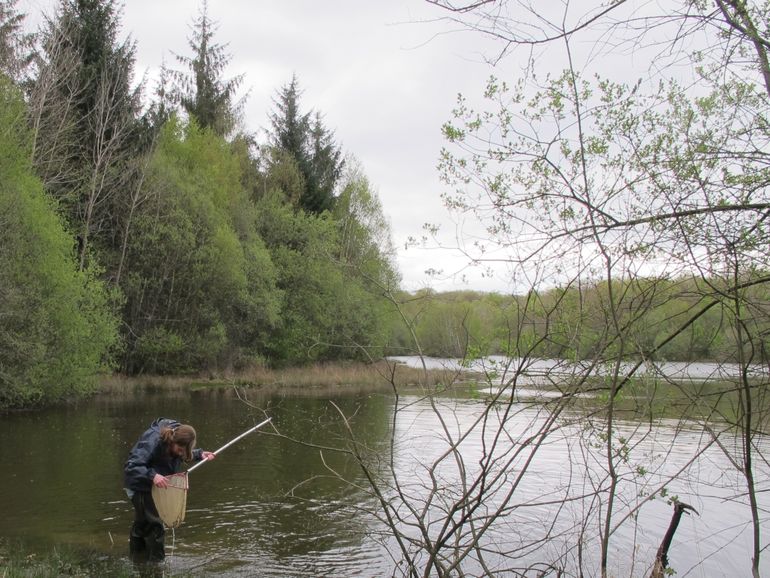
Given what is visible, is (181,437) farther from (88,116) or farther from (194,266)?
(88,116)

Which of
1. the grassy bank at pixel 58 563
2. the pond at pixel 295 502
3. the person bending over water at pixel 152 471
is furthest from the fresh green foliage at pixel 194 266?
the person bending over water at pixel 152 471

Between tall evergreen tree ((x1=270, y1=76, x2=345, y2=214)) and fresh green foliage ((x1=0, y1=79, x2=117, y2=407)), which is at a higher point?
tall evergreen tree ((x1=270, y1=76, x2=345, y2=214))

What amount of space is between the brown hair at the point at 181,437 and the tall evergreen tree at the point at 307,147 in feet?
117

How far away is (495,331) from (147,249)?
2616 centimetres

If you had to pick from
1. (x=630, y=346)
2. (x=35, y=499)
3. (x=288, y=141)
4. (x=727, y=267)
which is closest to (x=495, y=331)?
(x=630, y=346)

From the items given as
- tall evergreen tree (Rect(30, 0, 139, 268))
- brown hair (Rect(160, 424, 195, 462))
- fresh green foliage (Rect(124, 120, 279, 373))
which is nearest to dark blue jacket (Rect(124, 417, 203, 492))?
brown hair (Rect(160, 424, 195, 462))

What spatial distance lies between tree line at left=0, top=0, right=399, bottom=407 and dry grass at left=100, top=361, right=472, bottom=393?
995mm

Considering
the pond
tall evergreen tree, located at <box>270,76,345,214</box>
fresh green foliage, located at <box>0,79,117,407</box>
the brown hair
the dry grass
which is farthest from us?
tall evergreen tree, located at <box>270,76,345,214</box>

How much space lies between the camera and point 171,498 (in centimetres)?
710

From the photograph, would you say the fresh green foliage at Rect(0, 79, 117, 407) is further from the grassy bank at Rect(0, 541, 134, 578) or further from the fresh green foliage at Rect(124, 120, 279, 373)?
the grassy bank at Rect(0, 541, 134, 578)

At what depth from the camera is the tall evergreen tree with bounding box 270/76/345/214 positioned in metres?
42.4

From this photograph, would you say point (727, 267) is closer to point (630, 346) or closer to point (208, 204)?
point (630, 346)

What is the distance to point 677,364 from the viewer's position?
15.9 ft

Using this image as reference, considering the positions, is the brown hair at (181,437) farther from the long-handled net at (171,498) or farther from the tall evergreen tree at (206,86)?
the tall evergreen tree at (206,86)
